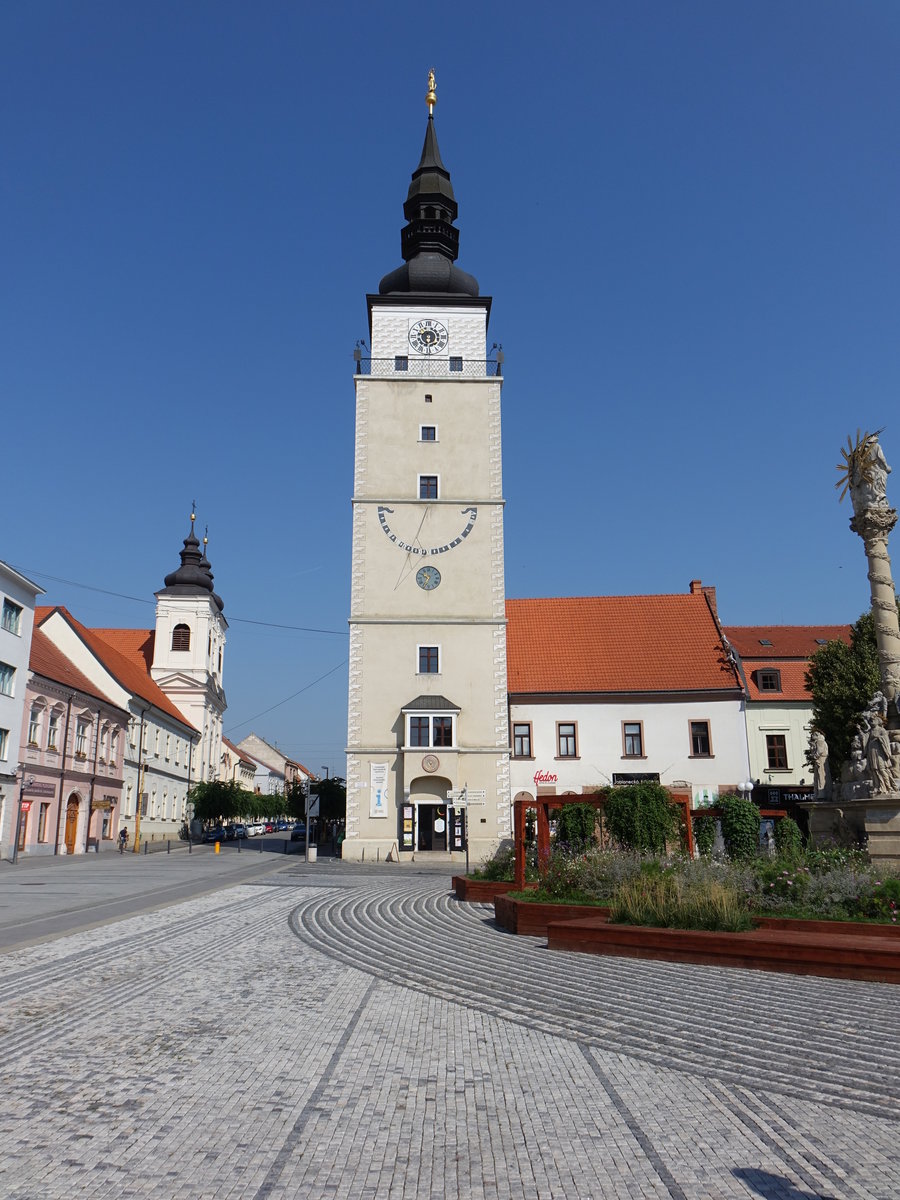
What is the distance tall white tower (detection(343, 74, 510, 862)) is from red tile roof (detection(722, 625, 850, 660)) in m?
17.4

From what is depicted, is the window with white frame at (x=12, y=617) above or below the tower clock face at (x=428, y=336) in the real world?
below

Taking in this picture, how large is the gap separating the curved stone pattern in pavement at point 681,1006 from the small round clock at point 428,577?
87.3 feet

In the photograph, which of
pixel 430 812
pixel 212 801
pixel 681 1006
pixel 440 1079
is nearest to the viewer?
pixel 440 1079

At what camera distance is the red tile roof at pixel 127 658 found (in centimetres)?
5122

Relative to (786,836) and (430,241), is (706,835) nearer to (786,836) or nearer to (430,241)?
(786,836)

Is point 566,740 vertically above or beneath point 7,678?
beneath

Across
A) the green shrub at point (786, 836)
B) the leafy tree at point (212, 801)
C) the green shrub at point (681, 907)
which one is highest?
the leafy tree at point (212, 801)

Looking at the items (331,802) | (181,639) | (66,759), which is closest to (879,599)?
(66,759)

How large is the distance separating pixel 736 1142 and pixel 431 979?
5452mm

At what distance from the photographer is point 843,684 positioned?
35781mm

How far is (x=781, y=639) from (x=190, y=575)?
148 feet

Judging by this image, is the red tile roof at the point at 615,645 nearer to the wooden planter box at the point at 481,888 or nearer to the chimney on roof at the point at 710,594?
the chimney on roof at the point at 710,594

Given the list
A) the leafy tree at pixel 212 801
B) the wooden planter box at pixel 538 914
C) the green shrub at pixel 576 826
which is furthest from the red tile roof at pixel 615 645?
the leafy tree at pixel 212 801

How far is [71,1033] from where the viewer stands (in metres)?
7.62
